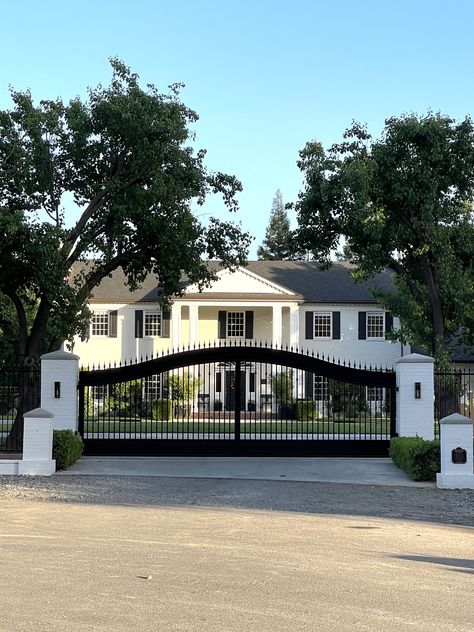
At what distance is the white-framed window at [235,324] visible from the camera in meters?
40.5

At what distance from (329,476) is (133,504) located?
5.10m

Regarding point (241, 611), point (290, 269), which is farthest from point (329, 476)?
point (290, 269)

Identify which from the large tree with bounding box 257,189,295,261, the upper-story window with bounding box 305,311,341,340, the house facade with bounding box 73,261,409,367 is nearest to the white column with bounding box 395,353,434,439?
the house facade with bounding box 73,261,409,367

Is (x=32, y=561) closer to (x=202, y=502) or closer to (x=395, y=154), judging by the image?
(x=202, y=502)

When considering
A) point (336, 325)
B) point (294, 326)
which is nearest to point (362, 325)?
point (336, 325)

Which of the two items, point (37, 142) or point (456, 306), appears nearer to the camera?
point (37, 142)

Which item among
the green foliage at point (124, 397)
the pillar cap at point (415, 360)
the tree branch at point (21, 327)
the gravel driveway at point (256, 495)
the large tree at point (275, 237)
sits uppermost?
the large tree at point (275, 237)

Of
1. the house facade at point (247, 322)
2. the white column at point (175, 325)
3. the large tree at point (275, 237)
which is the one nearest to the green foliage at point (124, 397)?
the white column at point (175, 325)

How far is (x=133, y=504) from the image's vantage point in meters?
12.9

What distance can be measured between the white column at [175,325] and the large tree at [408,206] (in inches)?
551

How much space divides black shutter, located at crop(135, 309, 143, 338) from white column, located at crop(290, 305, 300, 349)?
24.2 feet

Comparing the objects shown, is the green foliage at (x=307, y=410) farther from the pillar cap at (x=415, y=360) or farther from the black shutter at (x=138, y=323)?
the black shutter at (x=138, y=323)

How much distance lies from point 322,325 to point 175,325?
7265mm

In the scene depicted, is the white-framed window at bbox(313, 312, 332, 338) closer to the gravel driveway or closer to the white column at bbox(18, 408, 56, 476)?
the gravel driveway
